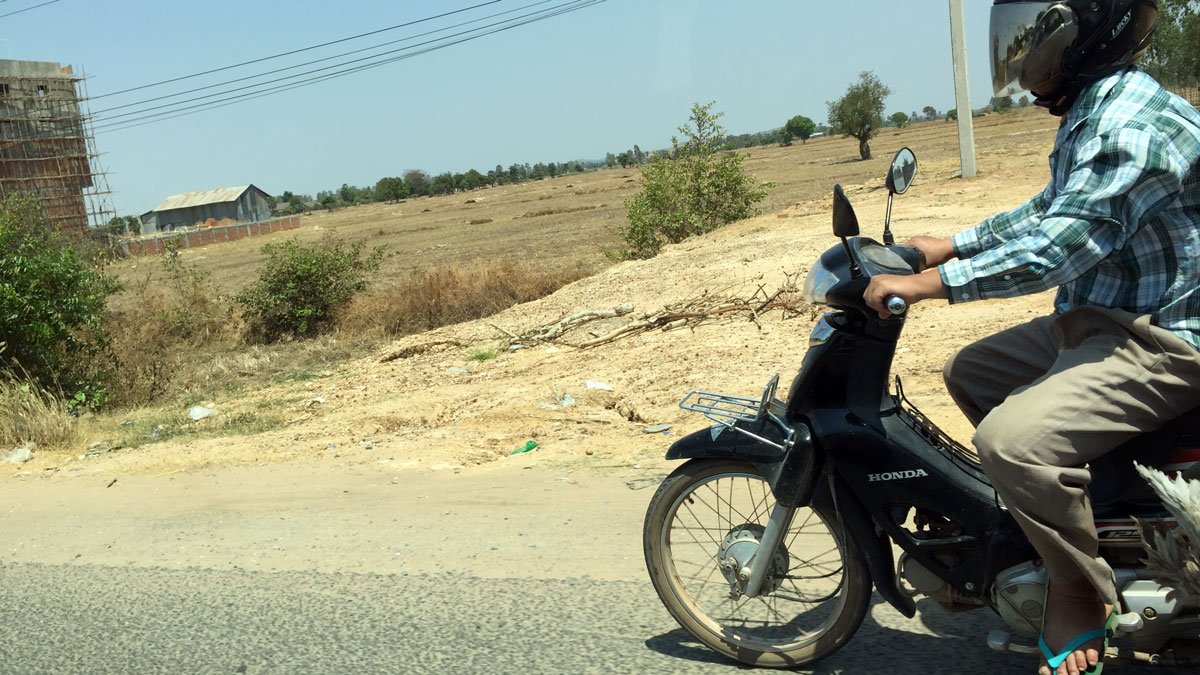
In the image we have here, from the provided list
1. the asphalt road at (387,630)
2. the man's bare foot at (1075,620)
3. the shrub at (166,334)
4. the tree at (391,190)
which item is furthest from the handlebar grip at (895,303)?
the tree at (391,190)

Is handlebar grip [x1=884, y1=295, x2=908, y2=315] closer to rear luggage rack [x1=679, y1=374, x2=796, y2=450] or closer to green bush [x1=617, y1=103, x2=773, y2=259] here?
rear luggage rack [x1=679, y1=374, x2=796, y2=450]

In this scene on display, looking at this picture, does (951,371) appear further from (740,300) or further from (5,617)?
(740,300)

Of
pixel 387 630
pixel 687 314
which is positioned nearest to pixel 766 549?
pixel 387 630

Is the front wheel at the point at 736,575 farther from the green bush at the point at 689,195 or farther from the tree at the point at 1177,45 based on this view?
the tree at the point at 1177,45

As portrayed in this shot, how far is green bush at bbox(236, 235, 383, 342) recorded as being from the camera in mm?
15328

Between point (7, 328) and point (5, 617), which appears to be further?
point (7, 328)

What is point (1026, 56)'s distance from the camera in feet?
9.47

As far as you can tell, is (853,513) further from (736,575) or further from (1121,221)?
(1121,221)

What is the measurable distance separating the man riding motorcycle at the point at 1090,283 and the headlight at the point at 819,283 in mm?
216

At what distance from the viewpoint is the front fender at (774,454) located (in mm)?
3270

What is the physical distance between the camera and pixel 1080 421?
8.95ft

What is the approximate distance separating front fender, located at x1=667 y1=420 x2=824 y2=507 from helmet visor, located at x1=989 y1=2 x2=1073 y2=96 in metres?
1.22

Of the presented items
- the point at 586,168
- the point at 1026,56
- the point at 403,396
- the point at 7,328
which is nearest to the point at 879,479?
the point at 1026,56

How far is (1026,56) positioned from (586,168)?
6422 inches
